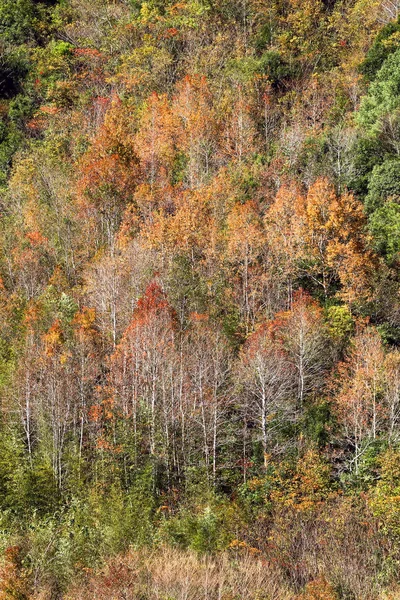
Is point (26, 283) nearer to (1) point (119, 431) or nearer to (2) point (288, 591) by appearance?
(1) point (119, 431)

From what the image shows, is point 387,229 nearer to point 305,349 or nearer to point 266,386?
point 305,349

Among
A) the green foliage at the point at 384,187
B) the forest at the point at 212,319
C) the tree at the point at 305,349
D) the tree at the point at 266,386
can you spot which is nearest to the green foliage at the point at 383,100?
the forest at the point at 212,319

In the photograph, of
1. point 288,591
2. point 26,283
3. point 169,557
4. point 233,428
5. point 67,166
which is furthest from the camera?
point 67,166

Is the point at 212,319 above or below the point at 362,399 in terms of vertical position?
above

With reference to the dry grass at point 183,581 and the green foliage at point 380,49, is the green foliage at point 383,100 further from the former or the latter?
the dry grass at point 183,581

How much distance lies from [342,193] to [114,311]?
1873 cm

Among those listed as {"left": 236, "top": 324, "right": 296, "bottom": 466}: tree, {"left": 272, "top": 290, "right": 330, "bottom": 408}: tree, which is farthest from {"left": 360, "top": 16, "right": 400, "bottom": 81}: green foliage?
{"left": 236, "top": 324, "right": 296, "bottom": 466}: tree

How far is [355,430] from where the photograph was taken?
1248 inches

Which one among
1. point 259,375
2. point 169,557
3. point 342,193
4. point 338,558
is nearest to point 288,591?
point 338,558

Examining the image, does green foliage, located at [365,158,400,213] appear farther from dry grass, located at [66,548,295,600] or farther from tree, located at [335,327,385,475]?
dry grass, located at [66,548,295,600]

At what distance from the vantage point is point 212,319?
37.7 meters

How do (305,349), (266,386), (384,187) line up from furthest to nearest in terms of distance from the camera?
(384,187), (305,349), (266,386)

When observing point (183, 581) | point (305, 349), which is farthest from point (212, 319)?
point (183, 581)

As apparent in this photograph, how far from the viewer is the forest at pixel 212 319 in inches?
896
